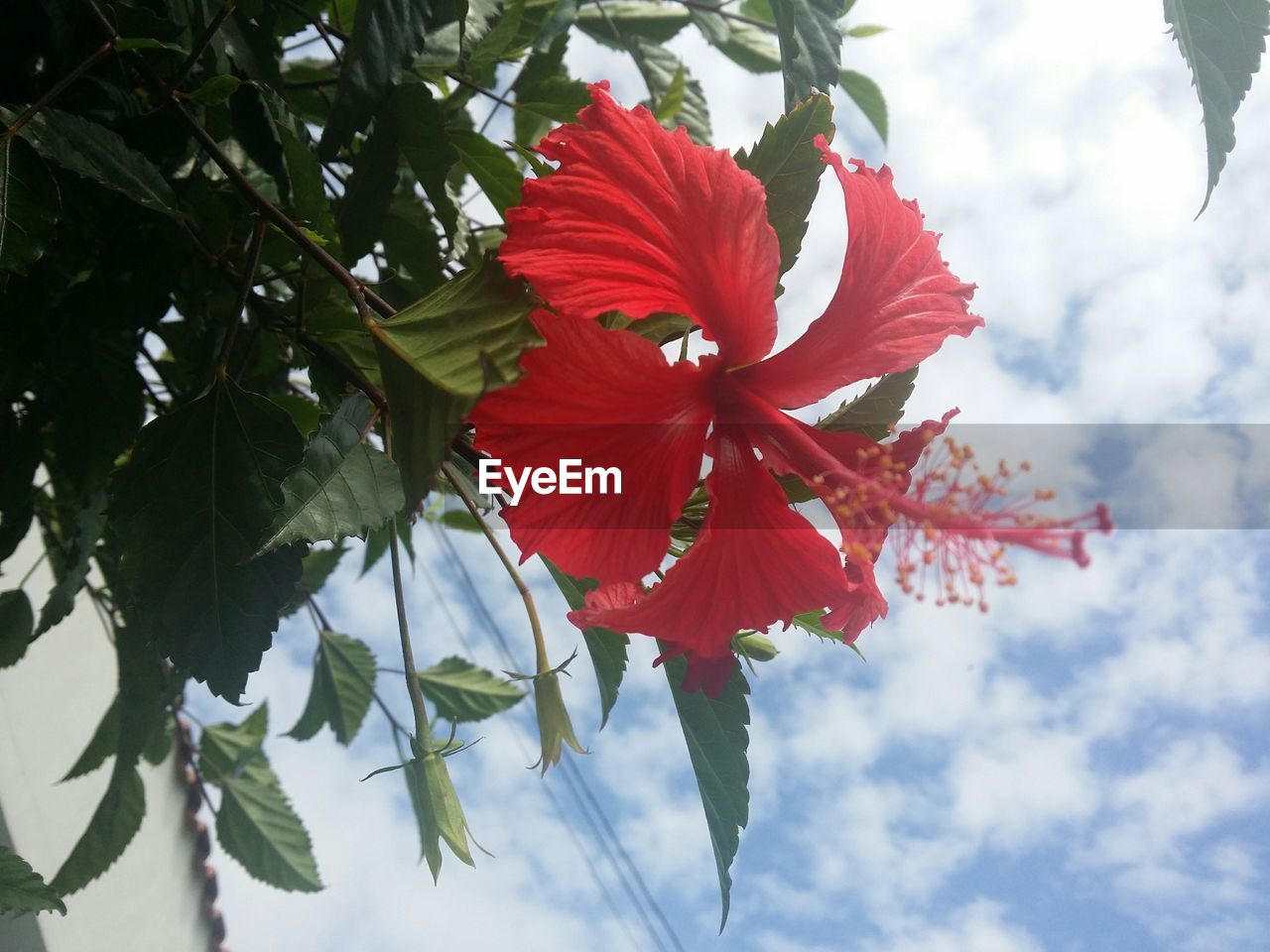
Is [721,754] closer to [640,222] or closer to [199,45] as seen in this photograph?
[640,222]

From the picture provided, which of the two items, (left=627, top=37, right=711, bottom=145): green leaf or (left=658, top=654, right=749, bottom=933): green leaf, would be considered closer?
(left=658, top=654, right=749, bottom=933): green leaf

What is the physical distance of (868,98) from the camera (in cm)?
81

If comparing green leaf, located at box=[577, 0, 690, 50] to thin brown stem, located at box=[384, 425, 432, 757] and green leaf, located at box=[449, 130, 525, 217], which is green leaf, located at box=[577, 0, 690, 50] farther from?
thin brown stem, located at box=[384, 425, 432, 757]

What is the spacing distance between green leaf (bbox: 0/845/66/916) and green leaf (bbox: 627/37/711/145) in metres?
0.60

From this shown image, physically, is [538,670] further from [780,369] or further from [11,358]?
[11,358]

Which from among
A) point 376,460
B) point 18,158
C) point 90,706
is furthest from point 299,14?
point 90,706

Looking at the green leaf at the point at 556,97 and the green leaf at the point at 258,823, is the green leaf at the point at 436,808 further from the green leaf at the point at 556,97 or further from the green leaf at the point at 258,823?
the green leaf at the point at 258,823

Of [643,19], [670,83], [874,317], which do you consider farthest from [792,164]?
[643,19]

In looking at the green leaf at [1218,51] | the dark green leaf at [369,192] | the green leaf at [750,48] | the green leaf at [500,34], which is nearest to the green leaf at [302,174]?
the dark green leaf at [369,192]

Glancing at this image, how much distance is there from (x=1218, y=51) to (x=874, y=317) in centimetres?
16

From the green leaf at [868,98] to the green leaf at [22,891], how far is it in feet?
2.51

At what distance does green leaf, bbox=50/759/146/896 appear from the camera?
782mm

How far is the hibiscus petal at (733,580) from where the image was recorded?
0.96 feet

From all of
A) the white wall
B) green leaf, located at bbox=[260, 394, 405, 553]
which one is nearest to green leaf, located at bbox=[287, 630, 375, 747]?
the white wall
